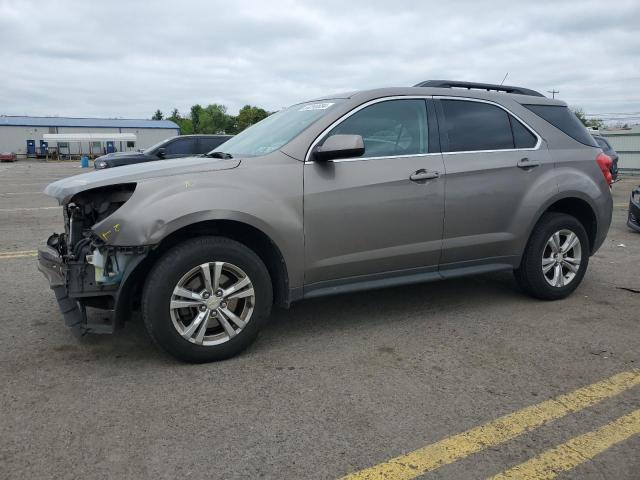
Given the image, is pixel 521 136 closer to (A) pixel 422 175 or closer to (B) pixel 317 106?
(A) pixel 422 175

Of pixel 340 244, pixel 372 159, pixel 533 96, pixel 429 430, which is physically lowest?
pixel 429 430

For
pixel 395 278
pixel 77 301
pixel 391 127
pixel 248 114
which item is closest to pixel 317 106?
pixel 391 127

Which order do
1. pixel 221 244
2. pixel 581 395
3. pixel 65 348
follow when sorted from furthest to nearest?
pixel 65 348
pixel 221 244
pixel 581 395

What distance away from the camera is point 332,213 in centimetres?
368

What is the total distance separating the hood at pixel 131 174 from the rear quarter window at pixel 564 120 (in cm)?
283

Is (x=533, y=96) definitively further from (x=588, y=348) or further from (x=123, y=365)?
(x=123, y=365)

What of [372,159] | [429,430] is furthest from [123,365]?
[372,159]

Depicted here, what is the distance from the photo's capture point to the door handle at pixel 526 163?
14.5ft

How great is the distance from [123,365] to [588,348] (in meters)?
3.14

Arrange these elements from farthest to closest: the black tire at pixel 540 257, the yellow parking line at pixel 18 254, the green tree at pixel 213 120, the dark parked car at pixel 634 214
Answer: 1. the green tree at pixel 213 120
2. the dark parked car at pixel 634 214
3. the yellow parking line at pixel 18 254
4. the black tire at pixel 540 257

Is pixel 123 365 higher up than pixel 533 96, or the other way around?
pixel 533 96

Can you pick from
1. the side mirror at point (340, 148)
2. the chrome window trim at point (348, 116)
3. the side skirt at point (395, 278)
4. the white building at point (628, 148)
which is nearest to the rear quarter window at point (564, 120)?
the chrome window trim at point (348, 116)

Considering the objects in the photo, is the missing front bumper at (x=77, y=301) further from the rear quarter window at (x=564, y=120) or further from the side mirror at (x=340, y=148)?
the rear quarter window at (x=564, y=120)

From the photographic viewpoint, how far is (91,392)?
3.05 meters
